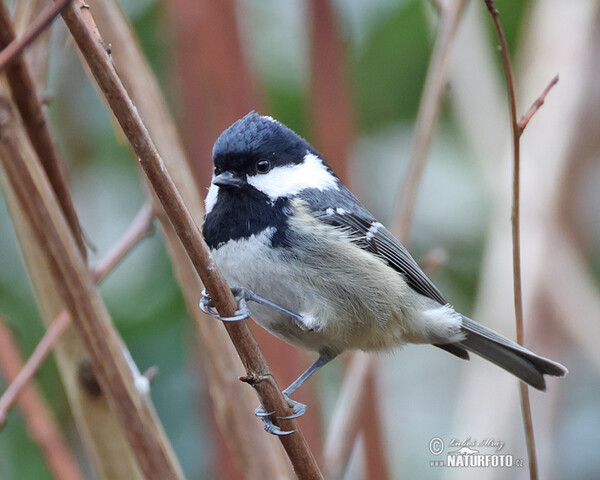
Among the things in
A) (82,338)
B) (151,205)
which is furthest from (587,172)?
(82,338)

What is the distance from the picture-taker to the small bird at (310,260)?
58.2 inches

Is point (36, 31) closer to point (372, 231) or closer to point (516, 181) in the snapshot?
point (516, 181)

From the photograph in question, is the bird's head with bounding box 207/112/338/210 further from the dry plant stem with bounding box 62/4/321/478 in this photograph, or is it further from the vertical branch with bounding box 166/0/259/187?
the dry plant stem with bounding box 62/4/321/478

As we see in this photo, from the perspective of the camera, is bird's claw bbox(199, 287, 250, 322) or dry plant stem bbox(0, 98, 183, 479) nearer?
dry plant stem bbox(0, 98, 183, 479)

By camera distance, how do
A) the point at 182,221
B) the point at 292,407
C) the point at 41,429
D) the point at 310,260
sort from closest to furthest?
the point at 182,221 → the point at 292,407 → the point at 41,429 → the point at 310,260

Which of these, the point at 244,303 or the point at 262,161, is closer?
the point at 244,303

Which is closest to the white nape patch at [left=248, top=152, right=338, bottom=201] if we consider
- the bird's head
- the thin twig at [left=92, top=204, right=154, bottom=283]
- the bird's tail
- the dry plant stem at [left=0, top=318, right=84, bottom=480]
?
the bird's head

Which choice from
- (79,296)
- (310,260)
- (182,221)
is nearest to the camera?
(182,221)

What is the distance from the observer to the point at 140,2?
249 centimetres

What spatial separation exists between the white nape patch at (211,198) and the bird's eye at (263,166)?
4.0 inches

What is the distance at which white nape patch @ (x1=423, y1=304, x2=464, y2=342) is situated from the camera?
1777mm

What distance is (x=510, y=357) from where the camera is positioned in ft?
5.64

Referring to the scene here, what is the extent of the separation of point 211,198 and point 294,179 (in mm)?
197

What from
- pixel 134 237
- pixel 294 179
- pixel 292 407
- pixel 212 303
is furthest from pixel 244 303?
pixel 294 179
